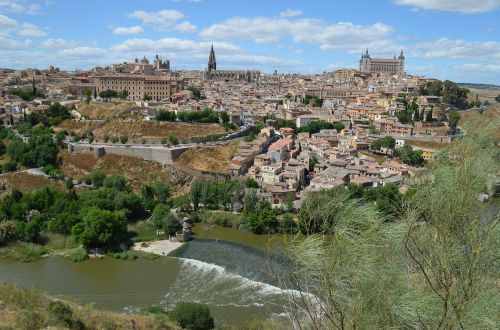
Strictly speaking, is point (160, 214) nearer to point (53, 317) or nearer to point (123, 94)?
point (53, 317)

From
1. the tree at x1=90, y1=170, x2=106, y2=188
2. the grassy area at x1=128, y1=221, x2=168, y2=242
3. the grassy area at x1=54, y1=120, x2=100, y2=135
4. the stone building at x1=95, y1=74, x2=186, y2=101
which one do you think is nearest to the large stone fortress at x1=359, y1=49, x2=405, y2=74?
the stone building at x1=95, y1=74, x2=186, y2=101

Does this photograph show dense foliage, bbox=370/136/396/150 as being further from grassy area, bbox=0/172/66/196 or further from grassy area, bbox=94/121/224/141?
grassy area, bbox=0/172/66/196

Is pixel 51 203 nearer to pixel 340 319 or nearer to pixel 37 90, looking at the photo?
pixel 340 319

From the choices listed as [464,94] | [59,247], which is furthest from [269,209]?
[464,94]

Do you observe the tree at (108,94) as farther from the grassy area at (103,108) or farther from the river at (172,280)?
the river at (172,280)

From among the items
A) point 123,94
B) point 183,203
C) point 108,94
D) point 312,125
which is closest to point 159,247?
point 183,203

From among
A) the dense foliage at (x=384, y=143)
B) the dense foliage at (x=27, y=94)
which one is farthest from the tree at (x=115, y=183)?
the dense foliage at (x=27, y=94)
